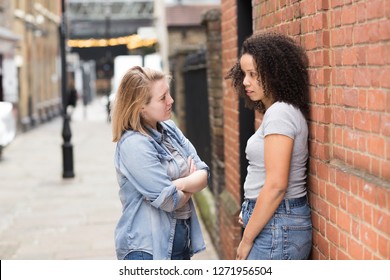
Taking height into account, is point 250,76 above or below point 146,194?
above

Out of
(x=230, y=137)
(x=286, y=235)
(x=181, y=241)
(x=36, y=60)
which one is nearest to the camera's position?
(x=286, y=235)

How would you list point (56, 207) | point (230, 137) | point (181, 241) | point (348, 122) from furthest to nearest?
point (56, 207)
point (230, 137)
point (181, 241)
point (348, 122)

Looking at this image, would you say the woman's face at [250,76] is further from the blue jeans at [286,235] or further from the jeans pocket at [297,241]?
the jeans pocket at [297,241]

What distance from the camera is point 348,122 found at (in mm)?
3045

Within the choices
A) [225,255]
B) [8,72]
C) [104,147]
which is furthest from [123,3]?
[225,255]

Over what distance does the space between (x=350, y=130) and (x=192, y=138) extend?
32.3 ft

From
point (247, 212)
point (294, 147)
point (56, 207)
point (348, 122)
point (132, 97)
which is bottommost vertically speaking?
point (56, 207)

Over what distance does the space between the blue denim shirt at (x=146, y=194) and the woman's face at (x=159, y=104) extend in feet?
0.33

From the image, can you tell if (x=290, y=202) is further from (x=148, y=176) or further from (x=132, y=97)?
(x=132, y=97)

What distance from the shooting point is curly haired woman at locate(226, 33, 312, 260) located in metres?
3.25

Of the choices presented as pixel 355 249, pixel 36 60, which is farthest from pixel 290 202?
pixel 36 60

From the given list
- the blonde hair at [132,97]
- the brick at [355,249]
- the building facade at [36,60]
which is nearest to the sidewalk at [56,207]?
the blonde hair at [132,97]

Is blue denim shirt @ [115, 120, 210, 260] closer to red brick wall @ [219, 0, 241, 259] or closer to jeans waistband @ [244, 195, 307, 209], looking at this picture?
jeans waistband @ [244, 195, 307, 209]

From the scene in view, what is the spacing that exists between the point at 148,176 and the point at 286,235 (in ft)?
2.17
